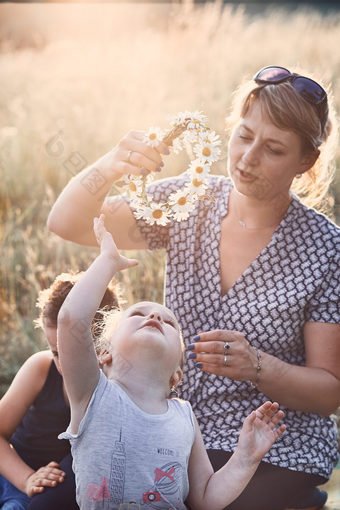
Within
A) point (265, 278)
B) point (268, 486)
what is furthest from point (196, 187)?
point (268, 486)

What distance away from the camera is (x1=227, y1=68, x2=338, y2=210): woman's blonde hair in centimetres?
216

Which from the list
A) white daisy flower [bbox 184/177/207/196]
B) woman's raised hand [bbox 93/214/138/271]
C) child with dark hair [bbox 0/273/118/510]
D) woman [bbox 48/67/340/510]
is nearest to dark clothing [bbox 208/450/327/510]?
woman [bbox 48/67/340/510]

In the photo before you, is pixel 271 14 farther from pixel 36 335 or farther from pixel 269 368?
pixel 269 368

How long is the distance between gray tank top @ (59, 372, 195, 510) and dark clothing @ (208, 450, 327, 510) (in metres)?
0.38

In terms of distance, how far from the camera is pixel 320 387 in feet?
7.00

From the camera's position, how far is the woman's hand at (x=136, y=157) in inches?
76.0

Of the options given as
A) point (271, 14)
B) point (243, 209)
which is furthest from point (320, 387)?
point (271, 14)

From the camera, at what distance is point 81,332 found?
1.57 m

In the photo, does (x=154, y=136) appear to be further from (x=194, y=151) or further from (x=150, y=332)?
(x=150, y=332)

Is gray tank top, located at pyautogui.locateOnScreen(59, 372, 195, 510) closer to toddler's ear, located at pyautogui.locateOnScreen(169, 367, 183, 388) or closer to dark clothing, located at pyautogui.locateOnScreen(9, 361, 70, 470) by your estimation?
toddler's ear, located at pyautogui.locateOnScreen(169, 367, 183, 388)

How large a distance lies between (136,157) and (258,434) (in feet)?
3.04

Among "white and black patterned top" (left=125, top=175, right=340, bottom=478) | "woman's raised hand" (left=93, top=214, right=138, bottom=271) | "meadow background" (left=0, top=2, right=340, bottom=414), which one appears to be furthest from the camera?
"meadow background" (left=0, top=2, right=340, bottom=414)

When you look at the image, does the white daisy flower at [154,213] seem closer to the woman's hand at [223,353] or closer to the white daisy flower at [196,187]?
the white daisy flower at [196,187]

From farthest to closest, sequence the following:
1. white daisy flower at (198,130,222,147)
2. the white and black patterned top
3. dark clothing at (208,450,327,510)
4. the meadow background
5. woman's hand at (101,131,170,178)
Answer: the meadow background, the white and black patterned top, dark clothing at (208,450,327,510), woman's hand at (101,131,170,178), white daisy flower at (198,130,222,147)
